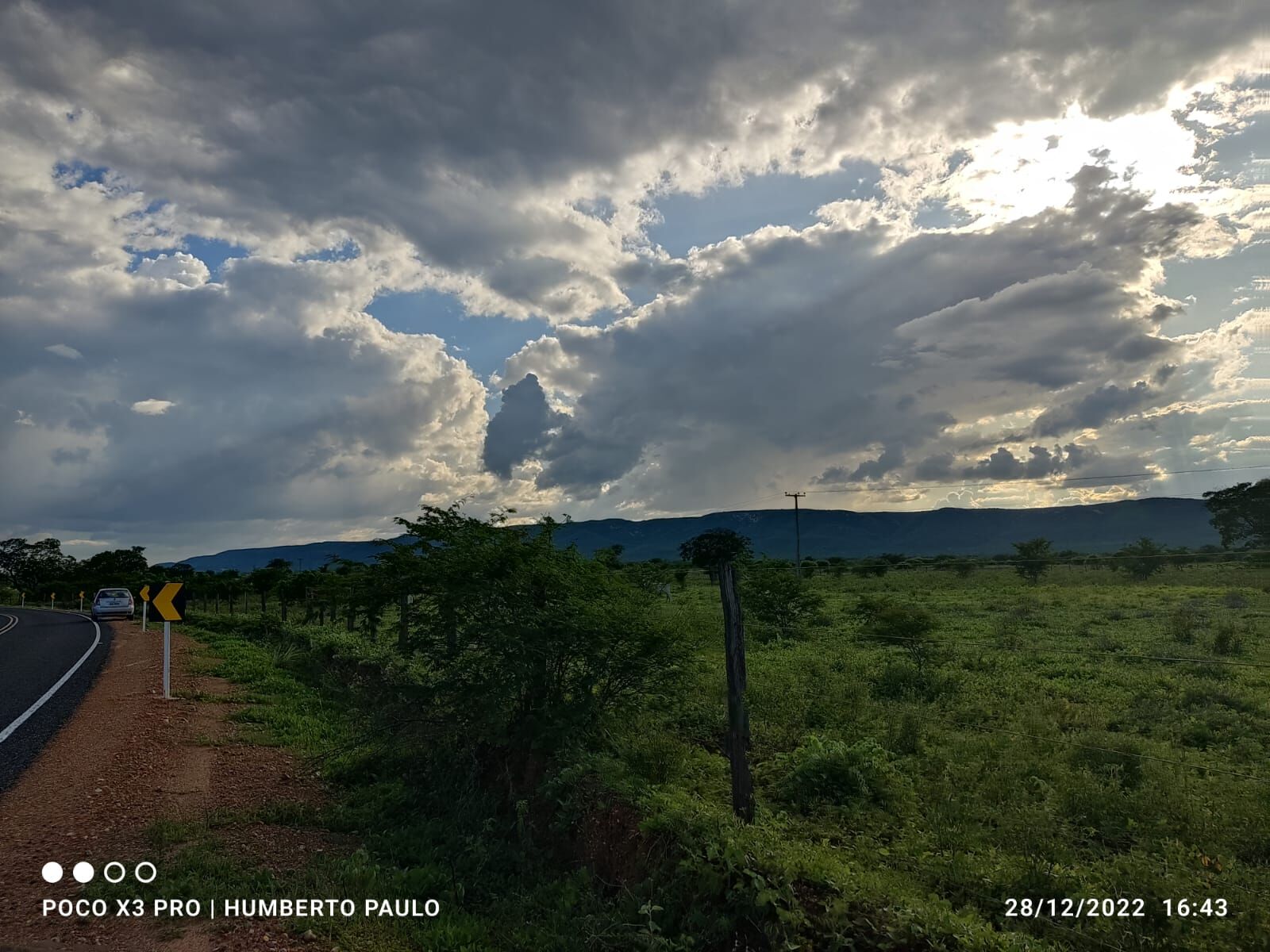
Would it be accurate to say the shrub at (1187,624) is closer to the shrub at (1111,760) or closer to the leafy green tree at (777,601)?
the leafy green tree at (777,601)

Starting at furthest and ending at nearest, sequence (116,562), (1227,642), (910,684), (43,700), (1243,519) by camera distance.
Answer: (116,562), (1243,519), (1227,642), (910,684), (43,700)

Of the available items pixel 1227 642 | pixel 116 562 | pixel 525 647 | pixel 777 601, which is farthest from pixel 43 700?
pixel 116 562

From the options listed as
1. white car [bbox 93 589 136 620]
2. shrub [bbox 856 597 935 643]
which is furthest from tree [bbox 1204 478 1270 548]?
white car [bbox 93 589 136 620]

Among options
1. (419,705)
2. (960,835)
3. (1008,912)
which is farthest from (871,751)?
(419,705)

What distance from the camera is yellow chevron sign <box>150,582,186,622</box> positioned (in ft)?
Answer: 50.1

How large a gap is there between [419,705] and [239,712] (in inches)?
238

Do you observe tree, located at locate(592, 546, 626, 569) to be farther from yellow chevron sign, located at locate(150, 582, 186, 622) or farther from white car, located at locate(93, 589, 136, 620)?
white car, located at locate(93, 589, 136, 620)

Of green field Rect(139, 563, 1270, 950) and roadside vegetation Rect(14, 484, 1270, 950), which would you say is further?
roadside vegetation Rect(14, 484, 1270, 950)

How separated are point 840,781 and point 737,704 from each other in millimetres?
2423

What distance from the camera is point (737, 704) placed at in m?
7.30

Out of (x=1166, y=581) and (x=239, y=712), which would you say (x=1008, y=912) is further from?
(x=1166, y=581)

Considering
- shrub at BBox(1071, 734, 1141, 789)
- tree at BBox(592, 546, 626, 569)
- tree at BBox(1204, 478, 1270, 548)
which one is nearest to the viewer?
shrub at BBox(1071, 734, 1141, 789)

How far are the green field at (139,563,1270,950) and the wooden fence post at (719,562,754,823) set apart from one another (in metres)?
0.23

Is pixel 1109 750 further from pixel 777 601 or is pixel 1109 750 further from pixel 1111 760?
pixel 777 601
